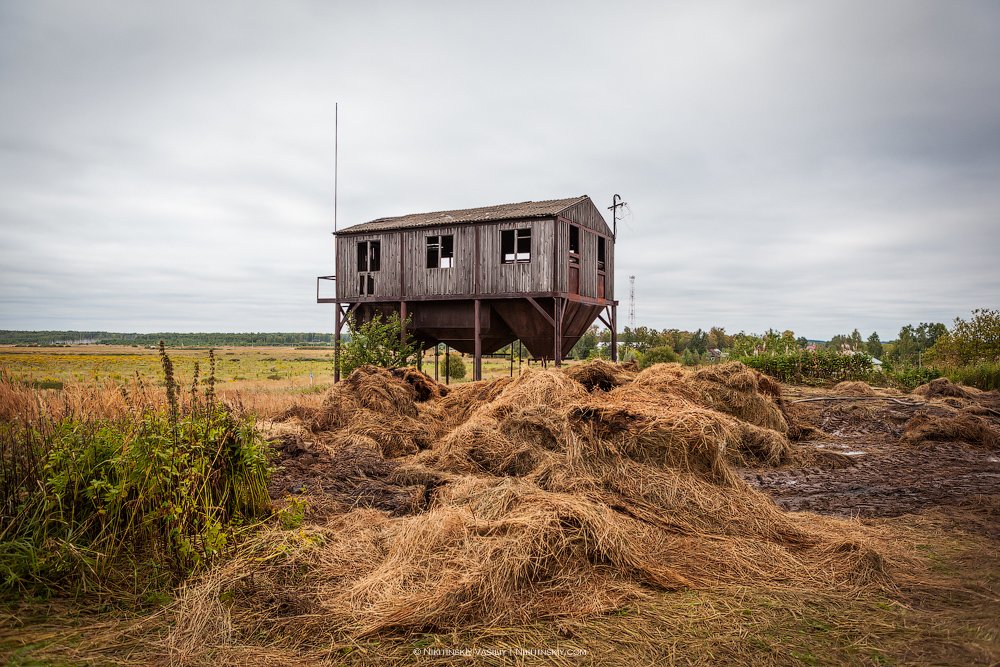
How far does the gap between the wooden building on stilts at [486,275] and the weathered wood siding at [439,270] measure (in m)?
0.04

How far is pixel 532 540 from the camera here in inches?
174

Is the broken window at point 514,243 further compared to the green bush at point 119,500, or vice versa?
the broken window at point 514,243

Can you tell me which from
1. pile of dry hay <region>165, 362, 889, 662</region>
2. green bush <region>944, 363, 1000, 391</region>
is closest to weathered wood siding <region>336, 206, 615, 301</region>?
pile of dry hay <region>165, 362, 889, 662</region>

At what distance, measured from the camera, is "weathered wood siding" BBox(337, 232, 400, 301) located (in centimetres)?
2253

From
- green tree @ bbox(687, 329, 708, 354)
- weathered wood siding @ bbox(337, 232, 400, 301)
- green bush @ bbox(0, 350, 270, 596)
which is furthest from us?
green tree @ bbox(687, 329, 708, 354)

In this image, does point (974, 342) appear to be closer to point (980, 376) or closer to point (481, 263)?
point (980, 376)

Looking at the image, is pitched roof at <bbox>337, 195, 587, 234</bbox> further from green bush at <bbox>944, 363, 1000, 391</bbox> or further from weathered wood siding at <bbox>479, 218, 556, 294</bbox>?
green bush at <bbox>944, 363, 1000, 391</bbox>

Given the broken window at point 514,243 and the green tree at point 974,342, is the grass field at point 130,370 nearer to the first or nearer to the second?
the broken window at point 514,243

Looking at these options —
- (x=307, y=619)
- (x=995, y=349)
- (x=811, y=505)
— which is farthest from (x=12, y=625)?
(x=995, y=349)

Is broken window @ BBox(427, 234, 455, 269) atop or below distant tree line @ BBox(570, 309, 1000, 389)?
atop

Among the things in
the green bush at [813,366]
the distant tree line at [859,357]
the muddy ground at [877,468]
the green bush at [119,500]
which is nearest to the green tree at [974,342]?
the distant tree line at [859,357]

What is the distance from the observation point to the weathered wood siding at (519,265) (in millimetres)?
19844

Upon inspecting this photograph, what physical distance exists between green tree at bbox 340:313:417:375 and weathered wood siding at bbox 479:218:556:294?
3.61 m

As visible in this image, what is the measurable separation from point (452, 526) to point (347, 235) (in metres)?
20.4
